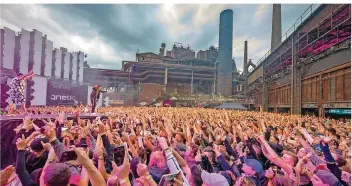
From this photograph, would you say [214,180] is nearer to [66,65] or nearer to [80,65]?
[66,65]

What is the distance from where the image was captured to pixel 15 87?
9211 millimetres

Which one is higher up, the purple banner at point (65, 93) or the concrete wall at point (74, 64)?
the concrete wall at point (74, 64)

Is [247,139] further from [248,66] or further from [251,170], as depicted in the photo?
[248,66]

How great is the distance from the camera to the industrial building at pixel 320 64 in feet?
32.8

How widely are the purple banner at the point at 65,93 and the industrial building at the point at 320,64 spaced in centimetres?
1950

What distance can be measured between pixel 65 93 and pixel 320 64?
69.9ft

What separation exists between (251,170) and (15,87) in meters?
9.98

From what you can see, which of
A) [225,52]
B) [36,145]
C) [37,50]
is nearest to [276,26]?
[225,52]

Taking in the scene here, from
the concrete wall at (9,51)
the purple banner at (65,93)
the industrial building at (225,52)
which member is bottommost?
the purple banner at (65,93)

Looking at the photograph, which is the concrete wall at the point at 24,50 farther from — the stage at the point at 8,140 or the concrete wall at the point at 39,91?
the stage at the point at 8,140

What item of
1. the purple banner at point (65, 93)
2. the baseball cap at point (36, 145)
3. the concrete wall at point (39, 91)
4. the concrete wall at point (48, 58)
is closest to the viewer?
the baseball cap at point (36, 145)

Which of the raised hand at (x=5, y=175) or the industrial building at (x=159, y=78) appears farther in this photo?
the industrial building at (x=159, y=78)

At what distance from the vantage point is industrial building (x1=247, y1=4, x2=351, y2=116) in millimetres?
9984

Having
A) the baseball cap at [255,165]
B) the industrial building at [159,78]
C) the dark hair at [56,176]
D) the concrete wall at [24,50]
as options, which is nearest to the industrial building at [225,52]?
the industrial building at [159,78]
